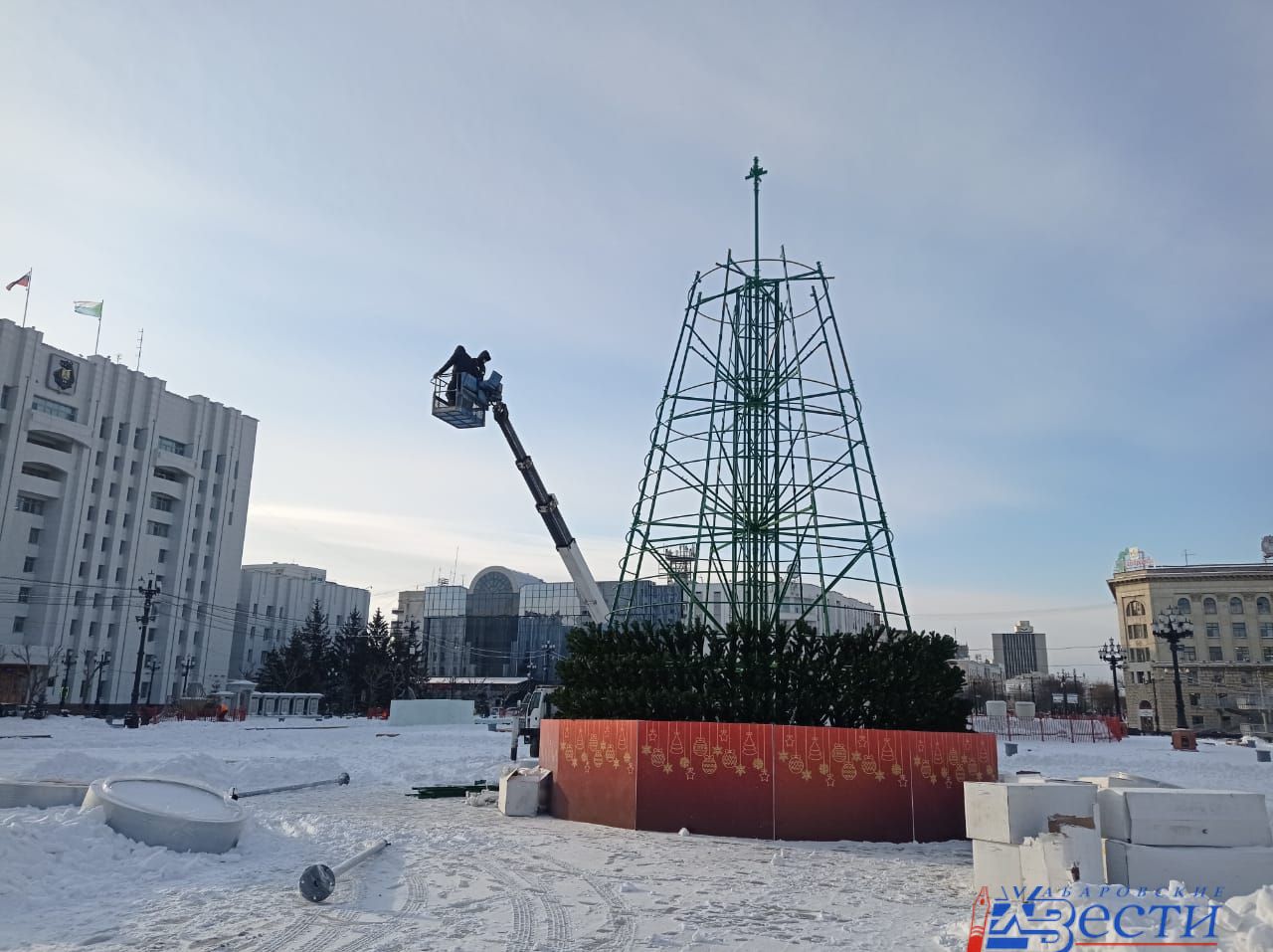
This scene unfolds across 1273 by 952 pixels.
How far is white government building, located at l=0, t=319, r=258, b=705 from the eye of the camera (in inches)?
2820

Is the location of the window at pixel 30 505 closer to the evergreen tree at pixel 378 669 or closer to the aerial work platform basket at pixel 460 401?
the evergreen tree at pixel 378 669

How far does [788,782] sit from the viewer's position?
14.1 m

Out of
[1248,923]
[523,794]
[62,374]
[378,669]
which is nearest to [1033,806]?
[1248,923]

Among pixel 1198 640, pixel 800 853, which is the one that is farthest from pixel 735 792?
pixel 1198 640

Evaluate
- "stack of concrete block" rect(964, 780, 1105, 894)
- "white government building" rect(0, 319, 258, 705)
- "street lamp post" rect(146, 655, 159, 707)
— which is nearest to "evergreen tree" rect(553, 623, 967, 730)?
"stack of concrete block" rect(964, 780, 1105, 894)

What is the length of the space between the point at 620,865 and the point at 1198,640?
319 ft

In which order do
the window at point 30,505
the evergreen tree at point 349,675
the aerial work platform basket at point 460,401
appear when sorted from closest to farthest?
the aerial work platform basket at point 460,401, the window at point 30,505, the evergreen tree at point 349,675

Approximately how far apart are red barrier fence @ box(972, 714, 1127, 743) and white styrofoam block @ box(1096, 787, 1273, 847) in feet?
119

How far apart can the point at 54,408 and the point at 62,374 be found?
116 inches

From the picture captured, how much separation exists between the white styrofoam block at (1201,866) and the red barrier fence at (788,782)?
546 cm

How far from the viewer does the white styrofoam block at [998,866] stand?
934cm

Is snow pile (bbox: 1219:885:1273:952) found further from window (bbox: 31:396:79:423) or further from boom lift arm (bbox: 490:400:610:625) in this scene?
window (bbox: 31:396:79:423)

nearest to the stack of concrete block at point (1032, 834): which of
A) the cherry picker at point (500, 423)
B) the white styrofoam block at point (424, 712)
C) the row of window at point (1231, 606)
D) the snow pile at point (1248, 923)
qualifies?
the snow pile at point (1248, 923)

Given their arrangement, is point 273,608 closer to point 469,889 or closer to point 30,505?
point 30,505
